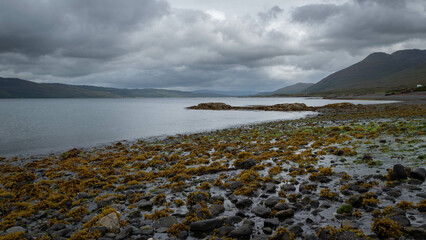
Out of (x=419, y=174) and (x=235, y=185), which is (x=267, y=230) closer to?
(x=235, y=185)

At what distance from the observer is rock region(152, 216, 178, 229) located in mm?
7484

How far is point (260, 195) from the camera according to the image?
940 cm

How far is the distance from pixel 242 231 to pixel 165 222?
2600 mm

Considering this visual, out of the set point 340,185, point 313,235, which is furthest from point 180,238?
point 340,185

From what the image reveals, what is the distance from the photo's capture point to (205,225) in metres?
7.08

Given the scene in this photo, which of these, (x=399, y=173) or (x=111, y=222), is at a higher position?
(x=399, y=173)

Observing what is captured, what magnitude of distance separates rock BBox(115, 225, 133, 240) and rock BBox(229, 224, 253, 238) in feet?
9.89

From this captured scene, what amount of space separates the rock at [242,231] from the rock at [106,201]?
223 inches

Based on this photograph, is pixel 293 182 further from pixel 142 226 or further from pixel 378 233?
pixel 142 226

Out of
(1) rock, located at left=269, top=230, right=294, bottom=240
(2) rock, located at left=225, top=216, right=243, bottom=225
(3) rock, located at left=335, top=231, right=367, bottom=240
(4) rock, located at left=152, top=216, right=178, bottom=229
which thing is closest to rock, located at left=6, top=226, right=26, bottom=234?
(4) rock, located at left=152, top=216, right=178, bottom=229

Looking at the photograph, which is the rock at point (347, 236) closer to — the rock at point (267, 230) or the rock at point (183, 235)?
the rock at point (267, 230)

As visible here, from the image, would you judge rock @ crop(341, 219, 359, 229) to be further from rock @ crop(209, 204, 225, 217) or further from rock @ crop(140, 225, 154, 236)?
rock @ crop(140, 225, 154, 236)

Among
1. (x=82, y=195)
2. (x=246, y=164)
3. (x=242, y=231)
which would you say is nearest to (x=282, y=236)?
(x=242, y=231)

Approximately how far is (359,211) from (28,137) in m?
37.7
